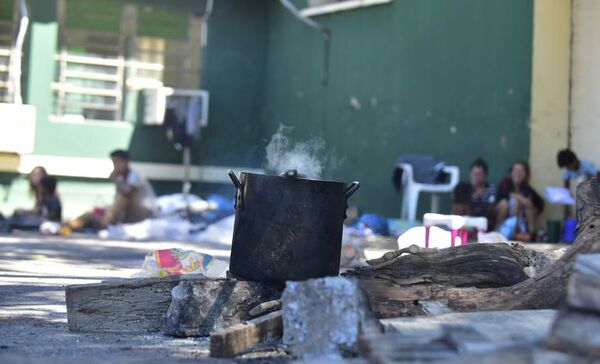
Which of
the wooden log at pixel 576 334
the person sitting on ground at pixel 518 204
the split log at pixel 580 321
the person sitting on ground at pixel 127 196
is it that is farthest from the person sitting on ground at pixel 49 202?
the wooden log at pixel 576 334

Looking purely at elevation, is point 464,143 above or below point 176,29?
below

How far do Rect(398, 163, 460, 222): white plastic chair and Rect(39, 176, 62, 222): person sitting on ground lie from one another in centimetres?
470

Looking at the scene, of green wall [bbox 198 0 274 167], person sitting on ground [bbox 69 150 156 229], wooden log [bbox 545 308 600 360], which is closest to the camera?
wooden log [bbox 545 308 600 360]

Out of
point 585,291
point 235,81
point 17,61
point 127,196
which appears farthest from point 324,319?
point 235,81

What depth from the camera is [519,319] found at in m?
4.22

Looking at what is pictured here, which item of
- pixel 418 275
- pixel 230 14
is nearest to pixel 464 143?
pixel 230 14

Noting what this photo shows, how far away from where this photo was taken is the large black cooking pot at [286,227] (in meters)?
5.00

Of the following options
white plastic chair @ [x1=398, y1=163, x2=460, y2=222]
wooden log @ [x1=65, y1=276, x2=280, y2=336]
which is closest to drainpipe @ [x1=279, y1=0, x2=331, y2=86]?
white plastic chair @ [x1=398, y1=163, x2=460, y2=222]

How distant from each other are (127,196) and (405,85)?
4.17 metres

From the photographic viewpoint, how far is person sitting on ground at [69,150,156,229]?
1309cm

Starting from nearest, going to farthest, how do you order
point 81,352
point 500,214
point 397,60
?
point 81,352 → point 500,214 → point 397,60

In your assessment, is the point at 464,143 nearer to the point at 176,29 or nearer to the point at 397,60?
the point at 397,60

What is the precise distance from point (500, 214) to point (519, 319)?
696cm

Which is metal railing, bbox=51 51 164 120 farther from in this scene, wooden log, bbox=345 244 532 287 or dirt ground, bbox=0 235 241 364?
wooden log, bbox=345 244 532 287
